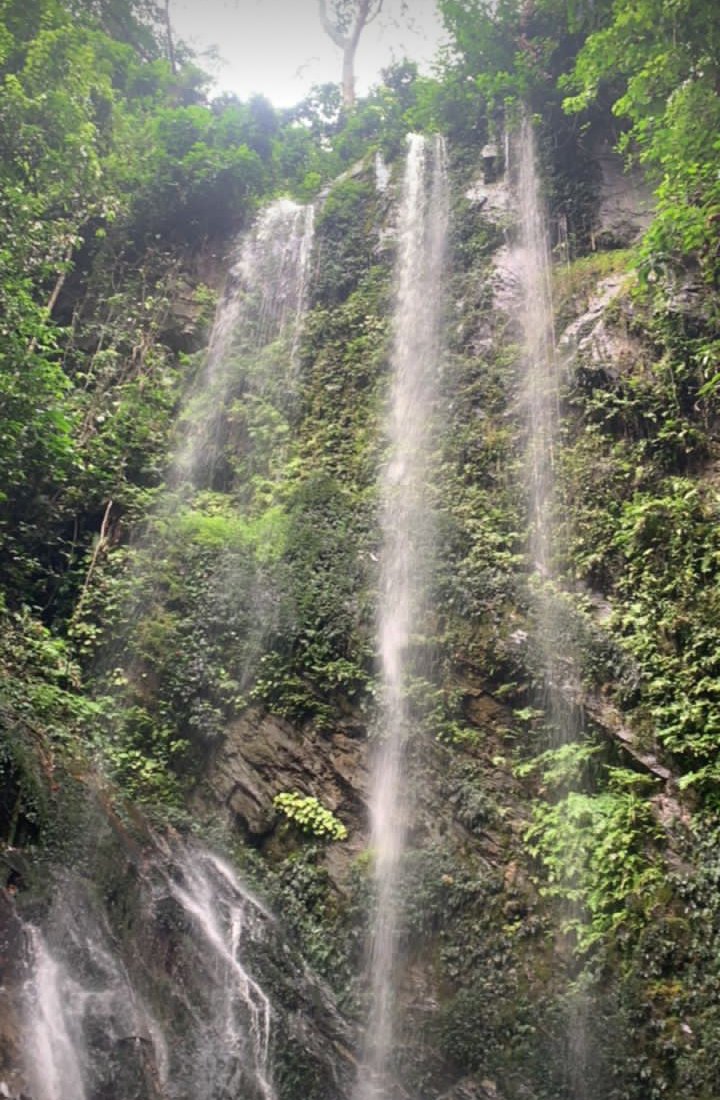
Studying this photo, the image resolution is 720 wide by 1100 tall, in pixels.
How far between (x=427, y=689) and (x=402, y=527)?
226cm

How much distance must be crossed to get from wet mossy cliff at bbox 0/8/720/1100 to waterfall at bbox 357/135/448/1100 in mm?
156

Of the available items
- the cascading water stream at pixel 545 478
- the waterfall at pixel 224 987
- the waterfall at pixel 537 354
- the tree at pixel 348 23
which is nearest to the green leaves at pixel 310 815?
the waterfall at pixel 224 987

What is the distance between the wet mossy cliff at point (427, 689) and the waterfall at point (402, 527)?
6.1 inches

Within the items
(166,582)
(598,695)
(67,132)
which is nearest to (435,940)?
(598,695)

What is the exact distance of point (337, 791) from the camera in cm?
707

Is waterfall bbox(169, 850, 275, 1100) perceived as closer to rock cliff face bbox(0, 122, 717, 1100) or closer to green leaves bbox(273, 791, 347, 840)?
rock cliff face bbox(0, 122, 717, 1100)

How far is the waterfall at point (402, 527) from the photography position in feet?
19.5

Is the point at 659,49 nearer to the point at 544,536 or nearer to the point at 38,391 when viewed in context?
the point at 544,536

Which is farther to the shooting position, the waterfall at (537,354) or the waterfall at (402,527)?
the waterfall at (537,354)

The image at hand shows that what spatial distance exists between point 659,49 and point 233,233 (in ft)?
28.6

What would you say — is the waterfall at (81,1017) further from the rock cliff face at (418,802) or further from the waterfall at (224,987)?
the waterfall at (224,987)

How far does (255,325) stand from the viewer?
1239cm

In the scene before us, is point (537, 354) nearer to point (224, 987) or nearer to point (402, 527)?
point (402, 527)

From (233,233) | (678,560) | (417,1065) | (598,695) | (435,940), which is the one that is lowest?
(417,1065)
